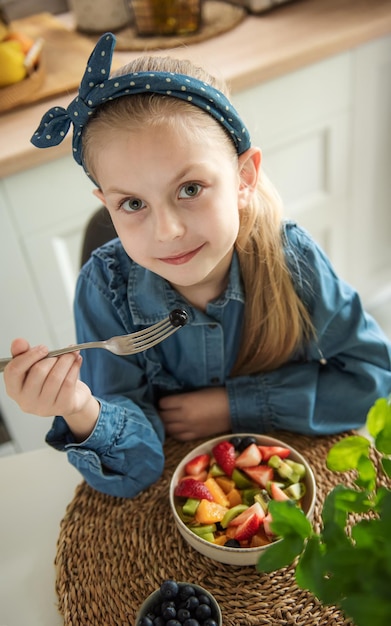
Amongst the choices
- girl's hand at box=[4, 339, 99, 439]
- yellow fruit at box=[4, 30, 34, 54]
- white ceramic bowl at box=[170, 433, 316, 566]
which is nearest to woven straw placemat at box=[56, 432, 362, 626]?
white ceramic bowl at box=[170, 433, 316, 566]

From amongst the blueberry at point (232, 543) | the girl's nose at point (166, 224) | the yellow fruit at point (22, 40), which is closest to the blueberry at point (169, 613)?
the blueberry at point (232, 543)

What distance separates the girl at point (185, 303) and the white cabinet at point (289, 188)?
21.8 inches

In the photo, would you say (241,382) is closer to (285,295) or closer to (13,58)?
(285,295)

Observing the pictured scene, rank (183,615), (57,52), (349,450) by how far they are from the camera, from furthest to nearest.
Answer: (57,52), (183,615), (349,450)

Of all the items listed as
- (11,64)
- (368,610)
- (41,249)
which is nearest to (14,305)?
(41,249)

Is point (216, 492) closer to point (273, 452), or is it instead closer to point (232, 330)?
point (273, 452)

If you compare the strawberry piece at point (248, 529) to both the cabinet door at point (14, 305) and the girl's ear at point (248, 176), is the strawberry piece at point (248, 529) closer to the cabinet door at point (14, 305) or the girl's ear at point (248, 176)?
the girl's ear at point (248, 176)

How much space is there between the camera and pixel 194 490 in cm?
80

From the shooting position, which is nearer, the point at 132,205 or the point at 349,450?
the point at 349,450

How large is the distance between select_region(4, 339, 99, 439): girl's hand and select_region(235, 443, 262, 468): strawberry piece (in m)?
0.23

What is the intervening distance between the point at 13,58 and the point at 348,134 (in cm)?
97

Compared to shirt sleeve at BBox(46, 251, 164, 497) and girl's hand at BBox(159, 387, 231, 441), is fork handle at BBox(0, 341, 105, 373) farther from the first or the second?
girl's hand at BBox(159, 387, 231, 441)

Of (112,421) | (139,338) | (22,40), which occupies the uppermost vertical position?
(22,40)

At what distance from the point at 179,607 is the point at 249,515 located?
141 millimetres
